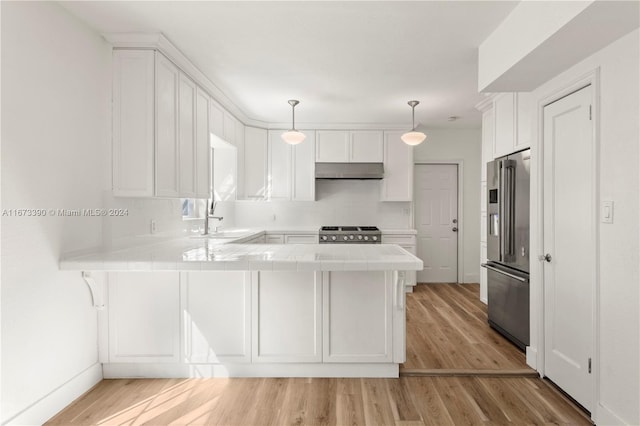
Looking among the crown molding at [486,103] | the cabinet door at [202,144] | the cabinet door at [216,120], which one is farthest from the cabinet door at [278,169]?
the crown molding at [486,103]

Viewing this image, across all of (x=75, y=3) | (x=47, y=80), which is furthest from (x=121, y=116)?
(x=75, y=3)

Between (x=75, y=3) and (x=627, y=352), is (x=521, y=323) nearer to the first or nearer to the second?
(x=627, y=352)

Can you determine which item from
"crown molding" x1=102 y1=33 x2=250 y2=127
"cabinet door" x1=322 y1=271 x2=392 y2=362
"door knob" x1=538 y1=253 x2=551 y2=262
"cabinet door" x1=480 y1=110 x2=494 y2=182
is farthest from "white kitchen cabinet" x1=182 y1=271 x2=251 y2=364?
"cabinet door" x1=480 y1=110 x2=494 y2=182

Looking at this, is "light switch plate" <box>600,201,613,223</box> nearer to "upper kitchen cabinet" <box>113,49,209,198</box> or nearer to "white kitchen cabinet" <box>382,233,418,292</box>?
"upper kitchen cabinet" <box>113,49,209,198</box>

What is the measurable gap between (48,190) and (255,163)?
3.22 metres

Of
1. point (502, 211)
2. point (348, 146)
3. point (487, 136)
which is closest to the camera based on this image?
point (502, 211)

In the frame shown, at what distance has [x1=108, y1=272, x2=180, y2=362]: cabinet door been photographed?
2523 mm

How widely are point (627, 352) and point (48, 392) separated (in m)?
3.32

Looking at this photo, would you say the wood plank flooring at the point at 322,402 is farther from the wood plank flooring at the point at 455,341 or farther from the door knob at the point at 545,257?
the door knob at the point at 545,257

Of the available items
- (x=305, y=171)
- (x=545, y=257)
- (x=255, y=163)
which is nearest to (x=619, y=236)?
(x=545, y=257)

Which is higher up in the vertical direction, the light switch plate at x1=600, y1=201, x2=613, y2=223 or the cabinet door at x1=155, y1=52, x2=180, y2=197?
the cabinet door at x1=155, y1=52, x2=180, y2=197

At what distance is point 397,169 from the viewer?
5.32 m

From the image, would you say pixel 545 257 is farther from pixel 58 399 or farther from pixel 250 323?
pixel 58 399

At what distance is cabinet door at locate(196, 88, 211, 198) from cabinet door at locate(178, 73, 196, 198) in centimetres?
9
